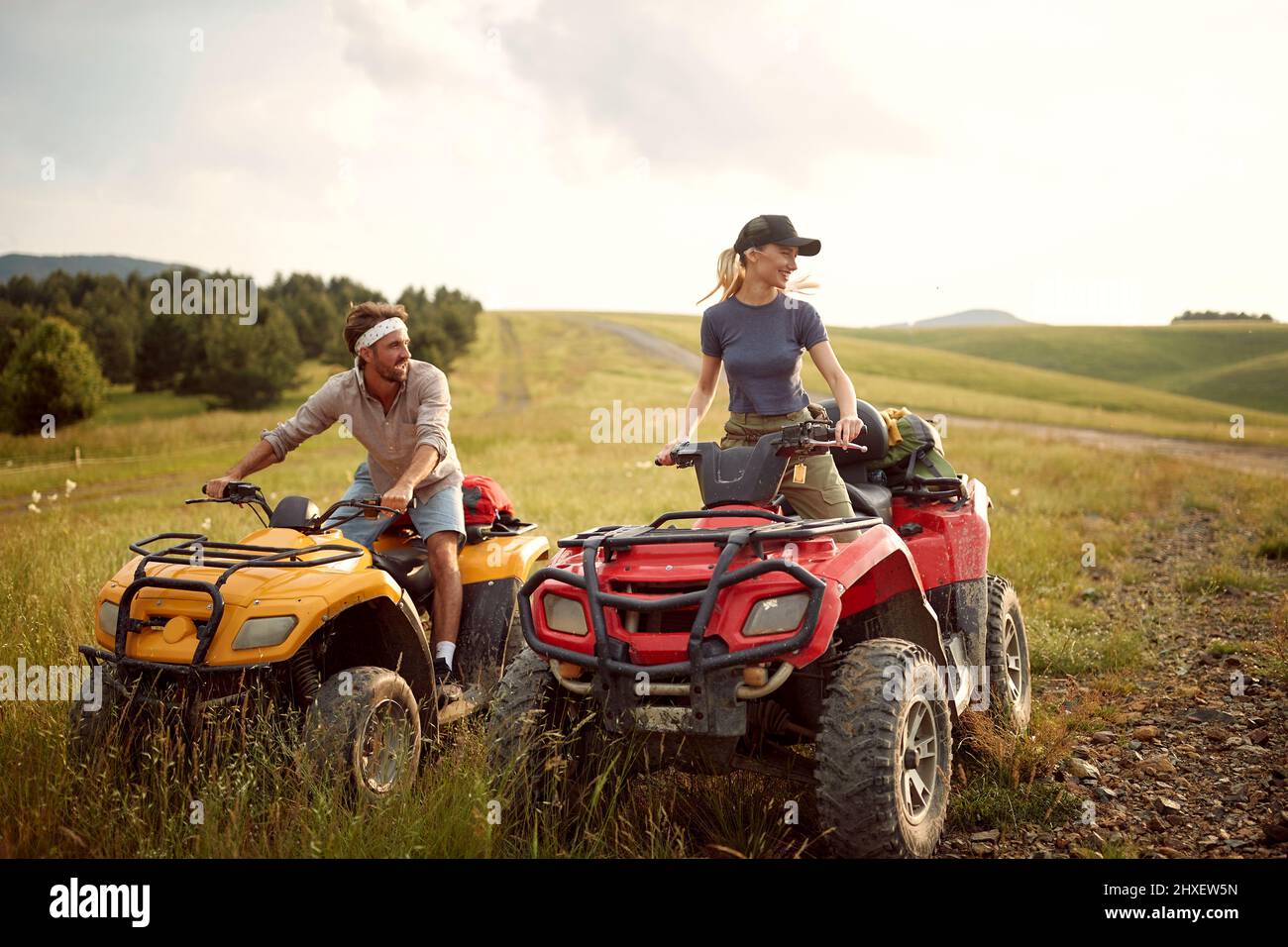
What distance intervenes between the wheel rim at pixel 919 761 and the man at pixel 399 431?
8.26 ft

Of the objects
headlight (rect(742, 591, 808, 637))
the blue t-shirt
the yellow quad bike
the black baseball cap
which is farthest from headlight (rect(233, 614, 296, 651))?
the black baseball cap

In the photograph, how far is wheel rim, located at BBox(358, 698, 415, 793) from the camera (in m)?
4.17

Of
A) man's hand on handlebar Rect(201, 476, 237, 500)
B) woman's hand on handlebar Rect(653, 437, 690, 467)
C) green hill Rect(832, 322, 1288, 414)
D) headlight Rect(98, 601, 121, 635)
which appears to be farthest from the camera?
green hill Rect(832, 322, 1288, 414)

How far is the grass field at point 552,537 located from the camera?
3.72 meters

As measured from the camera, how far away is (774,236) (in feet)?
15.6

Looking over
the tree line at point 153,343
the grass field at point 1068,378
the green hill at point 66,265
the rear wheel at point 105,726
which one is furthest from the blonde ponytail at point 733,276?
the tree line at point 153,343

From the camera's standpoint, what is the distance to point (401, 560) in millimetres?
5215

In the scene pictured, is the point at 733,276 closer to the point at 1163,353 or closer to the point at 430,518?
the point at 430,518

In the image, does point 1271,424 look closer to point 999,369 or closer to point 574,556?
point 999,369

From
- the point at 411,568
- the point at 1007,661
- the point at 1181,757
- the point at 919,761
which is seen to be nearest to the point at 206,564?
the point at 411,568

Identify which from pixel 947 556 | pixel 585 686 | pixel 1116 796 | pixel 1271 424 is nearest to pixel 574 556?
pixel 585 686

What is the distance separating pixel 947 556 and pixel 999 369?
71.8 m

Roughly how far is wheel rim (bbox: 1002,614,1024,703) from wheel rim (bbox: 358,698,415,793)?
127 inches

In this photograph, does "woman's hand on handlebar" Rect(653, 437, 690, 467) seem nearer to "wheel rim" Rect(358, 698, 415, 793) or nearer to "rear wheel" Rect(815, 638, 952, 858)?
"rear wheel" Rect(815, 638, 952, 858)
